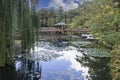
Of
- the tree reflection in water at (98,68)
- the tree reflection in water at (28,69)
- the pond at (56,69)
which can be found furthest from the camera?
the tree reflection in water at (98,68)

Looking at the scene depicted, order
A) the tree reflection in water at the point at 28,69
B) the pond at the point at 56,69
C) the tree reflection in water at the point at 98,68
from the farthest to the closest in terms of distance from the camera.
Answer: the tree reflection in water at the point at 98,68 → the pond at the point at 56,69 → the tree reflection in water at the point at 28,69

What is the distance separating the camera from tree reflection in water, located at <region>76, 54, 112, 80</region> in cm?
941

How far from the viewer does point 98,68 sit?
36.4ft

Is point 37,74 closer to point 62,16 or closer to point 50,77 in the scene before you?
point 50,77

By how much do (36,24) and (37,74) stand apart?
87.2 inches

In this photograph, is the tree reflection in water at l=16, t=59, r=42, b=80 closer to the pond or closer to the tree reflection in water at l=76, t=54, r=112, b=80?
the pond

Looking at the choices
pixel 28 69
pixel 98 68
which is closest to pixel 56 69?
pixel 28 69

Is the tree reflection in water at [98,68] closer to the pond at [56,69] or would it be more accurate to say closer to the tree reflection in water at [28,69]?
the pond at [56,69]

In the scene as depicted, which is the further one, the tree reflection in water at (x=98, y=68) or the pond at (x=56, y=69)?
the tree reflection in water at (x=98, y=68)

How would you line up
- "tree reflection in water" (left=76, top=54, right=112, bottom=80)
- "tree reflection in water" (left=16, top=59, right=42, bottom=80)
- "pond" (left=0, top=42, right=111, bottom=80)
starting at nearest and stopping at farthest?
1. "tree reflection in water" (left=16, top=59, right=42, bottom=80)
2. "pond" (left=0, top=42, right=111, bottom=80)
3. "tree reflection in water" (left=76, top=54, right=112, bottom=80)

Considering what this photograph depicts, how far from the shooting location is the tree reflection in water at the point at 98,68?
9408mm

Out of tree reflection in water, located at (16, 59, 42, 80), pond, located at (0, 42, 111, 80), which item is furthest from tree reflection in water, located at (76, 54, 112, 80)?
tree reflection in water, located at (16, 59, 42, 80)

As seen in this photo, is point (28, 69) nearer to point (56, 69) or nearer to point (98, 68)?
point (56, 69)

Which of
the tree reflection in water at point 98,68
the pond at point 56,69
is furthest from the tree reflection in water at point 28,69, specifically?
the tree reflection in water at point 98,68
